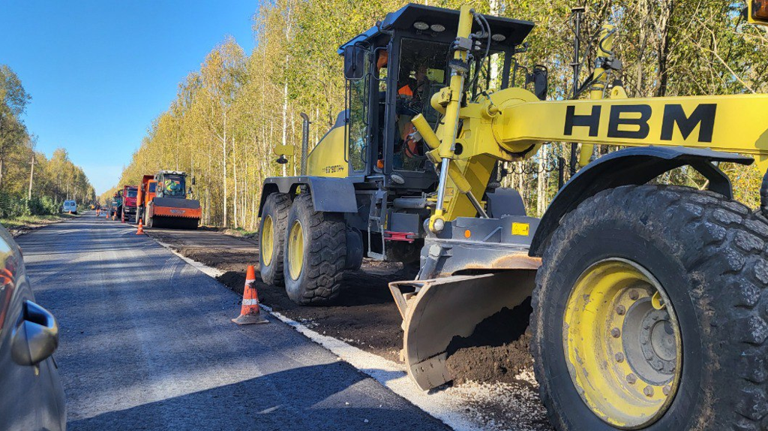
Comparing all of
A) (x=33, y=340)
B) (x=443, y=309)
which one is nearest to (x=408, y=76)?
(x=443, y=309)

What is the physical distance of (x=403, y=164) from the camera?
679 cm

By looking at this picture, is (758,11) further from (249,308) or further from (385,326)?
(249,308)

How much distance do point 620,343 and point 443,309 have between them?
4.66 ft

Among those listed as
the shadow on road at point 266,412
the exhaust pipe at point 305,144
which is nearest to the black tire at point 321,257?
the exhaust pipe at point 305,144

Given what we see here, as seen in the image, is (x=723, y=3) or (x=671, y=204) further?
(x=723, y=3)

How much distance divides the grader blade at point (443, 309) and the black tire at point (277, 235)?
4.46 metres

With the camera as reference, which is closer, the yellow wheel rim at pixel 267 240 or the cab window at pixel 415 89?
the cab window at pixel 415 89

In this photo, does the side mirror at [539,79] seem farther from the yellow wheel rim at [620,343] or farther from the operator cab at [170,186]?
the operator cab at [170,186]

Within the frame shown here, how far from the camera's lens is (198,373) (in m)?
4.42

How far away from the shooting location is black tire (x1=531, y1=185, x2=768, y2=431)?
2010 mm

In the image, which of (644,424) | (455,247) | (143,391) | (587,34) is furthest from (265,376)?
(587,34)

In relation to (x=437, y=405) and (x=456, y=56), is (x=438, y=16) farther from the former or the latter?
(x=437, y=405)

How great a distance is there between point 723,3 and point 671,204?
899 centimetres

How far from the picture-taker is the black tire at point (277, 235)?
8.27 metres
